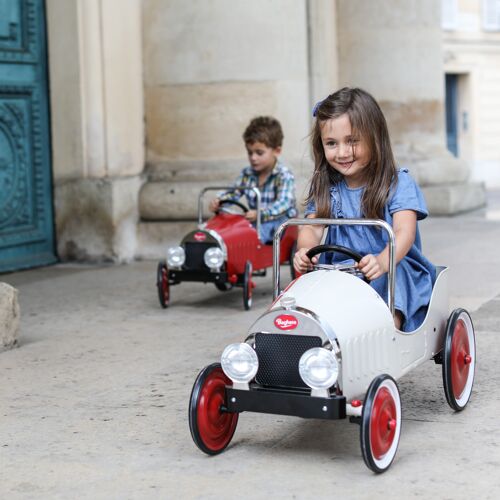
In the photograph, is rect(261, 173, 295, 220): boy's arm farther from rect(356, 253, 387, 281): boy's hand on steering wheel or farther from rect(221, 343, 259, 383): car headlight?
rect(221, 343, 259, 383): car headlight

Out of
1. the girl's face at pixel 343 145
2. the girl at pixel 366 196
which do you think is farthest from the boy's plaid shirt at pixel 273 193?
the girl's face at pixel 343 145

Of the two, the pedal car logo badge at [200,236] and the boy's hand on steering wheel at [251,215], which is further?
the boy's hand on steering wheel at [251,215]

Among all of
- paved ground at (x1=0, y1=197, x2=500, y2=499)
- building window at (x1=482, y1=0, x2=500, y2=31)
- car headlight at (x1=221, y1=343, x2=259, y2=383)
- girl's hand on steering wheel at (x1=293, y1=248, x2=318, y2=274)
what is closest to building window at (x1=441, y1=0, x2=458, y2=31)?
building window at (x1=482, y1=0, x2=500, y2=31)

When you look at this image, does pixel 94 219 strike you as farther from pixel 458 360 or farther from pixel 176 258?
pixel 458 360

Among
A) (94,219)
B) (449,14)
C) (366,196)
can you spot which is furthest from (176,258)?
(449,14)

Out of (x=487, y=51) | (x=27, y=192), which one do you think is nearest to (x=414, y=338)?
(x=27, y=192)

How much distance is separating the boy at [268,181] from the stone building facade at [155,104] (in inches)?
82.6

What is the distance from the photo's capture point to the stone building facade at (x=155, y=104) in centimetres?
962

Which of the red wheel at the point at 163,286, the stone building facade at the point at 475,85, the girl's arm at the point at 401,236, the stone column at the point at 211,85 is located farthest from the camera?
the stone building facade at the point at 475,85

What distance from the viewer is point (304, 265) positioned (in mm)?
4195

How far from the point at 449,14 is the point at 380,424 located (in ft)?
79.8

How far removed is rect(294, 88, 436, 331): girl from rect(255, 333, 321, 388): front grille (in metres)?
0.47

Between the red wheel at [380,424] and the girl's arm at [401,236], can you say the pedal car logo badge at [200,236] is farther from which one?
the red wheel at [380,424]

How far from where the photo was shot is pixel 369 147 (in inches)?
169
